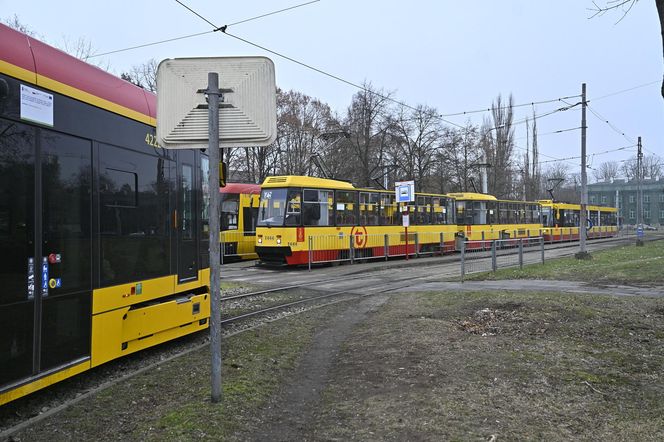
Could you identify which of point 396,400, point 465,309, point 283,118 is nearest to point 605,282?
point 465,309

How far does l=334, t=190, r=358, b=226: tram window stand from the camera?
71.2ft

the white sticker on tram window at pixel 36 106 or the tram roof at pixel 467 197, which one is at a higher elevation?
the tram roof at pixel 467 197

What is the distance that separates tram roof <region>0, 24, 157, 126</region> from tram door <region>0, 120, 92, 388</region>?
443mm

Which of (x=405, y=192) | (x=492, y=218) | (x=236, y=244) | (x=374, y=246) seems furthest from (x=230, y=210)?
(x=492, y=218)

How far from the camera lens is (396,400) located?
4516 millimetres

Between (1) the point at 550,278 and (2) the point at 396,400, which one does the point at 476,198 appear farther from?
(2) the point at 396,400

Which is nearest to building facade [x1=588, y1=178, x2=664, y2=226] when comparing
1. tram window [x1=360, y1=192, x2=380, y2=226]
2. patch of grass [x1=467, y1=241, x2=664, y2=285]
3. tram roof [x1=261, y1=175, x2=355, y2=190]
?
tram window [x1=360, y1=192, x2=380, y2=226]

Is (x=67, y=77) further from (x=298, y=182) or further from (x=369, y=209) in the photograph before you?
(x=369, y=209)

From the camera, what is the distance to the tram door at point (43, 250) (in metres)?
4.07

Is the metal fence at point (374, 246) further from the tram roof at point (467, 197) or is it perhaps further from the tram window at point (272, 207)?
the tram roof at point (467, 197)

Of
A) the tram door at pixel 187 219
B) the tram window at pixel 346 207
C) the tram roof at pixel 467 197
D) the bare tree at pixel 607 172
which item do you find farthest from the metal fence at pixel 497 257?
the bare tree at pixel 607 172

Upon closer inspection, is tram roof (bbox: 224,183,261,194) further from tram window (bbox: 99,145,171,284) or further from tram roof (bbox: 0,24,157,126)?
tram roof (bbox: 0,24,157,126)

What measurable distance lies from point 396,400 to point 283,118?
1604 inches

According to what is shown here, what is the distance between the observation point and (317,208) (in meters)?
20.7
